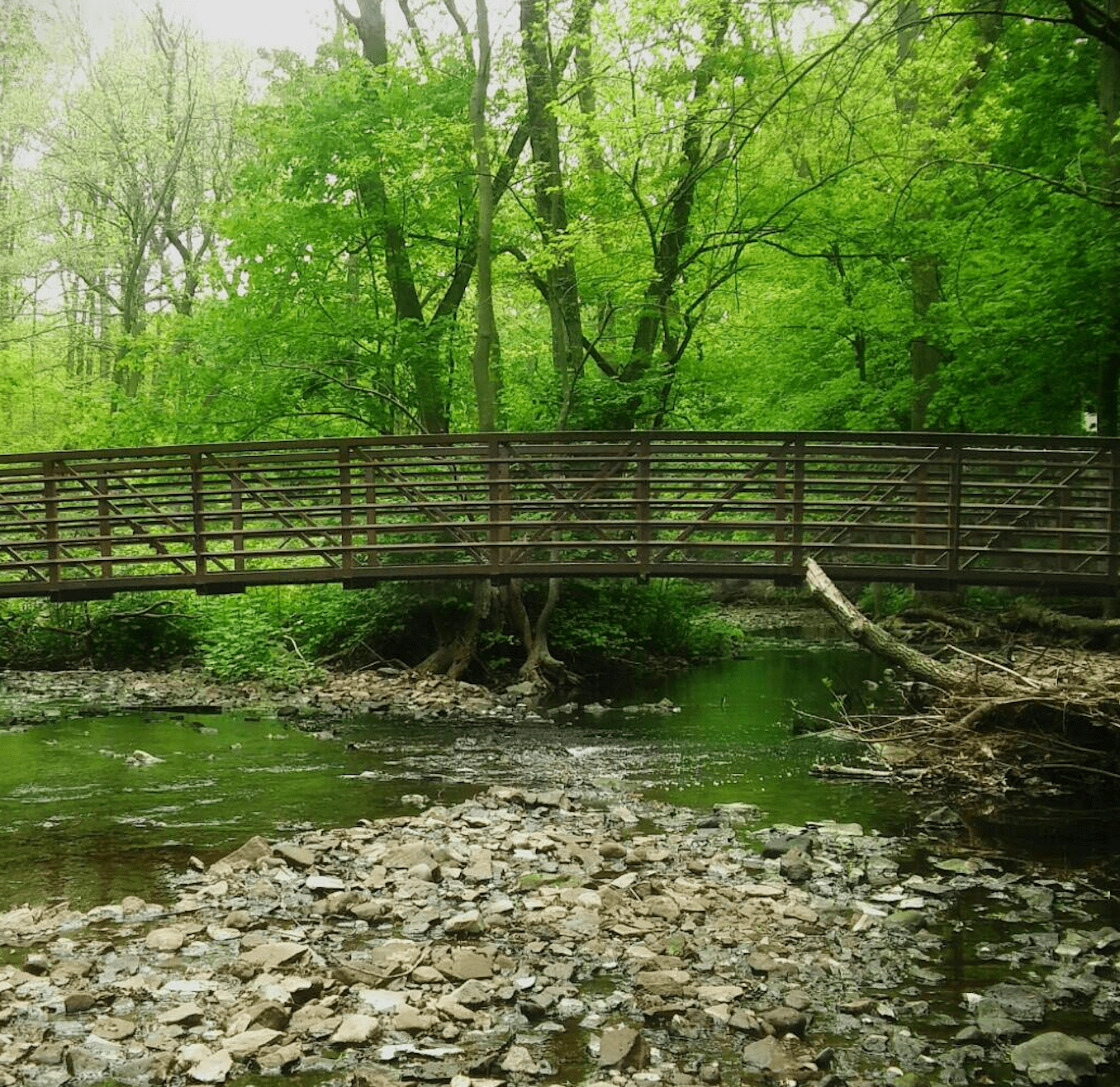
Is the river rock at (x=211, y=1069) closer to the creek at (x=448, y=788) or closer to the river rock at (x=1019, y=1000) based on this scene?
the creek at (x=448, y=788)

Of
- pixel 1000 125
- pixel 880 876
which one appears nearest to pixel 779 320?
pixel 1000 125

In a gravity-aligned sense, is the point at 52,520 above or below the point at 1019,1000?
above

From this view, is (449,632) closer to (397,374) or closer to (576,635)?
(576,635)

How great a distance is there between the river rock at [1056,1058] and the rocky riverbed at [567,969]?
0.5 inches

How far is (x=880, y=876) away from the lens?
23.5ft

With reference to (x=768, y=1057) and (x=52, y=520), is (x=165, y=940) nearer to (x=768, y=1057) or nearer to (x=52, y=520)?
(x=768, y=1057)

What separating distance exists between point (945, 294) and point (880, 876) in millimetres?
Answer: 13569

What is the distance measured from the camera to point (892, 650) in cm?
1042

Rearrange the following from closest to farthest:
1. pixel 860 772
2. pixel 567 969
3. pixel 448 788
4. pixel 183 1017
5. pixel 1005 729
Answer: pixel 183 1017 → pixel 567 969 → pixel 1005 729 → pixel 448 788 → pixel 860 772

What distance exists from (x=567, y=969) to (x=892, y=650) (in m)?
5.99

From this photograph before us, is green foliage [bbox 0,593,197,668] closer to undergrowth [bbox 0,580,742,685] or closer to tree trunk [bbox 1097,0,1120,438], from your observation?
undergrowth [bbox 0,580,742,685]

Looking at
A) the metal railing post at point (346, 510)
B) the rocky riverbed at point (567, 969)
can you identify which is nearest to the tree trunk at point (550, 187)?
the metal railing post at point (346, 510)

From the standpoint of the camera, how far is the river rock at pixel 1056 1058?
4500 mm

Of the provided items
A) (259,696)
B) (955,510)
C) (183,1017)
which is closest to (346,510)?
(259,696)
